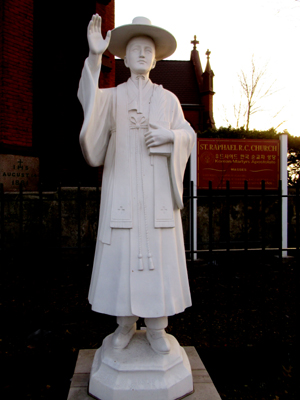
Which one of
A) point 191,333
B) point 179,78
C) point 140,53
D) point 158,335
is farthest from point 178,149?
point 179,78

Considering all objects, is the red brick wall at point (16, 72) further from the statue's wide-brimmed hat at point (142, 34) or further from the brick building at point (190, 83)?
the brick building at point (190, 83)

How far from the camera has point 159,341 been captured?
2.00 m

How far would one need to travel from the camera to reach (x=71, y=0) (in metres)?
7.47

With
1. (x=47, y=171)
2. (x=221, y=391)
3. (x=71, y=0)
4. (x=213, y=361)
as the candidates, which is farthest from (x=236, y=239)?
(x=71, y=0)

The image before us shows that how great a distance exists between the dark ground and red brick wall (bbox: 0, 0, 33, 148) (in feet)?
10.6

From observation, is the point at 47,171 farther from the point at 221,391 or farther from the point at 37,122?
the point at 221,391

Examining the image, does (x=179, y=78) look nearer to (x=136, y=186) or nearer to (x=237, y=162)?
(x=237, y=162)

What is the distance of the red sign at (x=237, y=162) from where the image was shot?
629cm

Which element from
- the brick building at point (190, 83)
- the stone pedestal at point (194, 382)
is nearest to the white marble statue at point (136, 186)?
the stone pedestal at point (194, 382)

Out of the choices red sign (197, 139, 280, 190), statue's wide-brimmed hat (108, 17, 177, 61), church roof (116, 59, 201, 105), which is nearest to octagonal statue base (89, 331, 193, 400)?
statue's wide-brimmed hat (108, 17, 177, 61)

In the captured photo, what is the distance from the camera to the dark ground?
2902mm

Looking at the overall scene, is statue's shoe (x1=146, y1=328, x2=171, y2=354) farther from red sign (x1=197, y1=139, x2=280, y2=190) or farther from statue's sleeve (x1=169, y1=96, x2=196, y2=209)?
red sign (x1=197, y1=139, x2=280, y2=190)

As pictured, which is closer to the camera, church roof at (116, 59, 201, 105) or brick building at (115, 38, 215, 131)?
brick building at (115, 38, 215, 131)

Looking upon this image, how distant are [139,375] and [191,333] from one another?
164 cm
